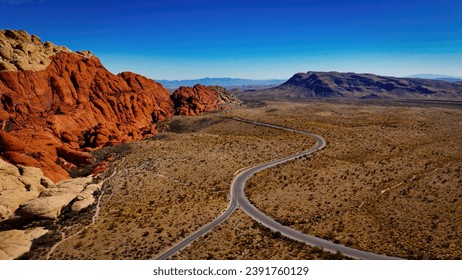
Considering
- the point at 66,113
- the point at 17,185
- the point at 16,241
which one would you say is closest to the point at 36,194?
the point at 17,185

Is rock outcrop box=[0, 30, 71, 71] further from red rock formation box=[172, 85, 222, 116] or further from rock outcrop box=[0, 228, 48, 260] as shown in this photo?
rock outcrop box=[0, 228, 48, 260]

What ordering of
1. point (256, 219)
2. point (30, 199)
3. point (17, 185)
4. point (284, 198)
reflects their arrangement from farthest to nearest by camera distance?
1. point (17, 185)
2. point (30, 199)
3. point (284, 198)
4. point (256, 219)

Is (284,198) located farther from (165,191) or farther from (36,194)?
(36,194)

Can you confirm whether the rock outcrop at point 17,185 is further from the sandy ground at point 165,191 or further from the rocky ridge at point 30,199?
the sandy ground at point 165,191

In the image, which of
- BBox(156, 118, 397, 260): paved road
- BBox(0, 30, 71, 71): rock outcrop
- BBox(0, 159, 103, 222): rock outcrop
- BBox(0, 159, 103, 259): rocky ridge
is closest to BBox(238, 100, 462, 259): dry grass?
BBox(156, 118, 397, 260): paved road

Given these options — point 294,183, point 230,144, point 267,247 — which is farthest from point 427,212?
point 230,144

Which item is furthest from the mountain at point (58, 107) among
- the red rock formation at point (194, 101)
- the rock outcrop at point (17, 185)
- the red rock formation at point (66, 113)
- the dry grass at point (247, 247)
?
the dry grass at point (247, 247)
